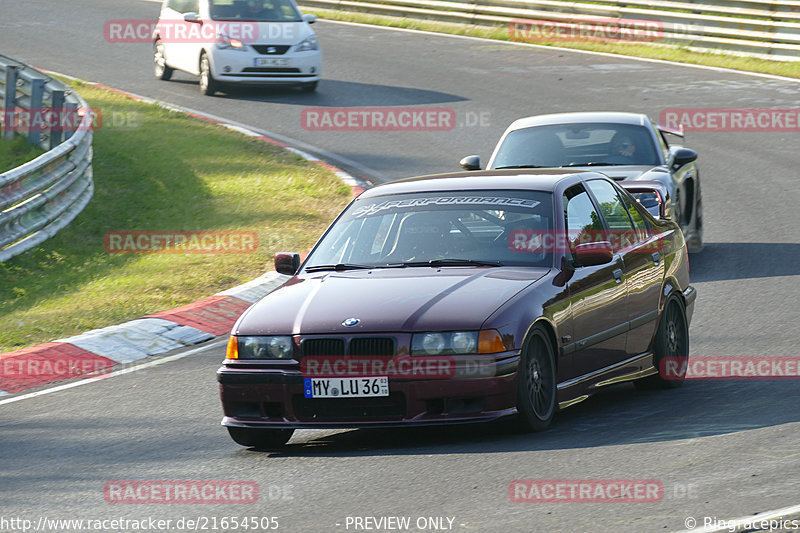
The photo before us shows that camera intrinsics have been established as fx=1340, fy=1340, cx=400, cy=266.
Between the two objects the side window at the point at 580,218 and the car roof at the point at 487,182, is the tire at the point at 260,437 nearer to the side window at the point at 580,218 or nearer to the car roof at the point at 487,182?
the car roof at the point at 487,182

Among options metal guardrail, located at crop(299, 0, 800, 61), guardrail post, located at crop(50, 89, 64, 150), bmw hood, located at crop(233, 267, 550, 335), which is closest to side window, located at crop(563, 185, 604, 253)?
bmw hood, located at crop(233, 267, 550, 335)

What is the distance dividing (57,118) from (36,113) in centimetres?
44

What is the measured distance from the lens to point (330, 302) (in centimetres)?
721

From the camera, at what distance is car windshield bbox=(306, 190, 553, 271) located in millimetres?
7797

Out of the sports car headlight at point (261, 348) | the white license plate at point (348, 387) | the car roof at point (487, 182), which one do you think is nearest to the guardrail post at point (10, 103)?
the car roof at point (487, 182)

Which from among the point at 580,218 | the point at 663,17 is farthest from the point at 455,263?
the point at 663,17

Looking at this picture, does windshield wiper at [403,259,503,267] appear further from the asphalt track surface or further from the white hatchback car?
the white hatchback car

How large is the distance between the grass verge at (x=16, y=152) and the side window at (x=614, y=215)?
9.94m

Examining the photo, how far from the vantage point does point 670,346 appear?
351 inches

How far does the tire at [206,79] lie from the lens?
23547mm

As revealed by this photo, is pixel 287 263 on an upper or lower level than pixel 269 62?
upper

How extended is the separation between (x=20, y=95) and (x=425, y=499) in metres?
13.9

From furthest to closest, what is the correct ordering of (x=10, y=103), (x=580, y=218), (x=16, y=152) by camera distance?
(x=10, y=103)
(x=16, y=152)
(x=580, y=218)

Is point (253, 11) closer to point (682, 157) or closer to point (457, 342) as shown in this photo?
point (682, 157)
